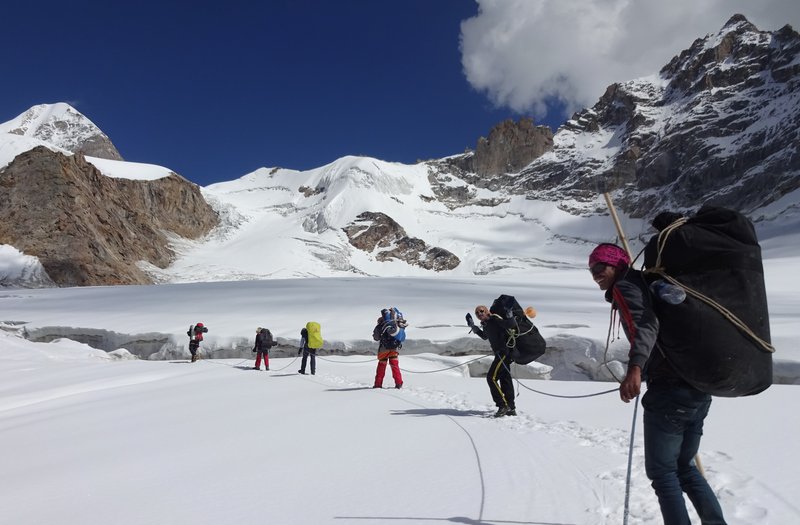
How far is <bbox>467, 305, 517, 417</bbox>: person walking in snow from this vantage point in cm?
625

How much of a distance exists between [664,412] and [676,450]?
0.72ft

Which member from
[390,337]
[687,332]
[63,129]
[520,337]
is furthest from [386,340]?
[63,129]

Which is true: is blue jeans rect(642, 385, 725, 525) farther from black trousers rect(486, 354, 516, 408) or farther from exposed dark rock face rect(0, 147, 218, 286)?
exposed dark rock face rect(0, 147, 218, 286)

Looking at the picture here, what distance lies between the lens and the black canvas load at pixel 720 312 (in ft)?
7.35

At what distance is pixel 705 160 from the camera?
131250 millimetres

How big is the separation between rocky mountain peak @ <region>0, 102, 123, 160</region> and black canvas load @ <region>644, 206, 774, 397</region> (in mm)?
212362

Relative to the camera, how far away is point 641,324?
2.44 meters

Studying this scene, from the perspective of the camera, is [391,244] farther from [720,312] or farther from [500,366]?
[720,312]

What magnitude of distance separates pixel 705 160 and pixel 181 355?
147728 millimetres

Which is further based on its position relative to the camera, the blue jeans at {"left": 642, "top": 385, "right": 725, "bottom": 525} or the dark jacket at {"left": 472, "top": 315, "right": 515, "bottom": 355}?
the dark jacket at {"left": 472, "top": 315, "right": 515, "bottom": 355}

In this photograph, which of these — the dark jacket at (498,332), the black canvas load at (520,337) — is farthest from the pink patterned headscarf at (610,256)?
the dark jacket at (498,332)

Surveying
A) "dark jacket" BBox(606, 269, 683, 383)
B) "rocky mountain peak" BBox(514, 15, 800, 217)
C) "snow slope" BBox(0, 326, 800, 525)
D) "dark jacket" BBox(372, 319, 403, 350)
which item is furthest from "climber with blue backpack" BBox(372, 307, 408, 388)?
"rocky mountain peak" BBox(514, 15, 800, 217)

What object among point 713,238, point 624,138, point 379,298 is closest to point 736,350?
point 713,238

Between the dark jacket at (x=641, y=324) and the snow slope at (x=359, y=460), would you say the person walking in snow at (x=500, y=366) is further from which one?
the dark jacket at (x=641, y=324)
